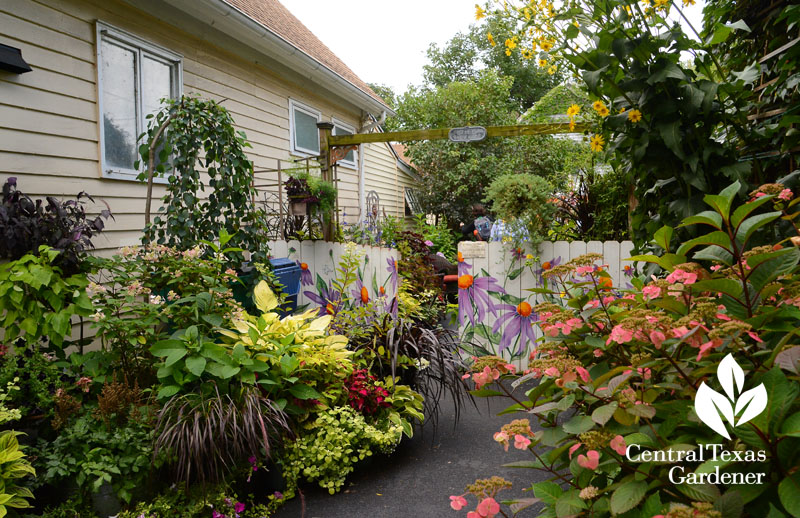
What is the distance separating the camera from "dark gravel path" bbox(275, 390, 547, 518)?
8.46 feet

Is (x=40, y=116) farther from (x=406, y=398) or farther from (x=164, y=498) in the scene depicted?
(x=406, y=398)

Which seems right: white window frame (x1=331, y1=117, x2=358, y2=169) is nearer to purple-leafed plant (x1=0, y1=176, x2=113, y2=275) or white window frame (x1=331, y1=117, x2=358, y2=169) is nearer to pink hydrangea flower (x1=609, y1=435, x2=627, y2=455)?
purple-leafed plant (x1=0, y1=176, x2=113, y2=275)

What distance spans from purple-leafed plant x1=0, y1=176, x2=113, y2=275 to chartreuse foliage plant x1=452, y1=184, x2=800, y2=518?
2.91 m

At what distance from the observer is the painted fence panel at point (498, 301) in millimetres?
4719

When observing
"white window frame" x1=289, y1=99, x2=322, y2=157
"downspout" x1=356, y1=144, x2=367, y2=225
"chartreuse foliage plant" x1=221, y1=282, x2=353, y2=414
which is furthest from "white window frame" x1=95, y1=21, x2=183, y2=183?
"downspout" x1=356, y1=144, x2=367, y2=225

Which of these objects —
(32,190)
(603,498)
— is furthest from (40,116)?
(603,498)

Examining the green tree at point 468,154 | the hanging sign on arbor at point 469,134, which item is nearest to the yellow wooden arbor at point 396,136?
the hanging sign on arbor at point 469,134

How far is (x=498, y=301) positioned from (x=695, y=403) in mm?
3901

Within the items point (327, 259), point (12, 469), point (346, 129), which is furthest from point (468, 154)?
point (12, 469)

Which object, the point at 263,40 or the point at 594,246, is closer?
the point at 594,246

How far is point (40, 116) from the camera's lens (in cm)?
372

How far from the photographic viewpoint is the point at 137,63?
15.3ft

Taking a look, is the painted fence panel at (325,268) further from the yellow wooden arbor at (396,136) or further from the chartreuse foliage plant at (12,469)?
the chartreuse foliage plant at (12,469)

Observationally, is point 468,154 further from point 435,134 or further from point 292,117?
point 435,134
